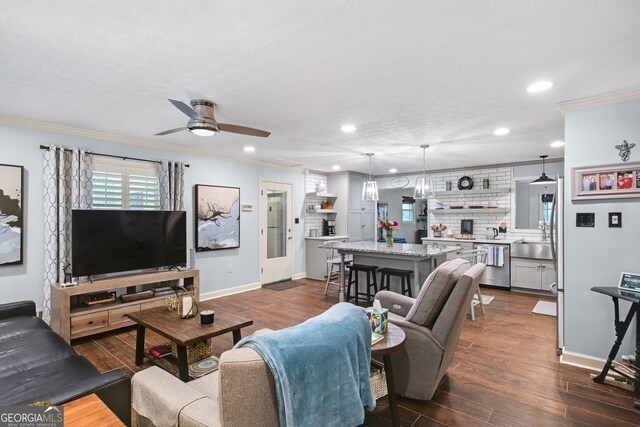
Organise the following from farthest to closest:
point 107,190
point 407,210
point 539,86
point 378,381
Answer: point 407,210 → point 107,190 → point 539,86 → point 378,381

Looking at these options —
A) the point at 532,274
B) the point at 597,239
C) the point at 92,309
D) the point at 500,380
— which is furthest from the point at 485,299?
the point at 92,309

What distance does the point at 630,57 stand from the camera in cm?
218

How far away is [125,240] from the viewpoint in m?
4.10

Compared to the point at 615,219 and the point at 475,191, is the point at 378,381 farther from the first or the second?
the point at 475,191

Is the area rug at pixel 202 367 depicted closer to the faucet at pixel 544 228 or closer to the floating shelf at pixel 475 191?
the floating shelf at pixel 475 191

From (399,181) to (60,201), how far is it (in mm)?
6504

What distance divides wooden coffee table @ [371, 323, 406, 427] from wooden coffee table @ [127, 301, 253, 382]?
52.4 inches

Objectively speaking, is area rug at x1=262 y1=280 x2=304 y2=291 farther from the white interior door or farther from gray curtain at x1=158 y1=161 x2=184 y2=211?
gray curtain at x1=158 y1=161 x2=184 y2=211

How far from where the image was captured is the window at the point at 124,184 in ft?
13.6

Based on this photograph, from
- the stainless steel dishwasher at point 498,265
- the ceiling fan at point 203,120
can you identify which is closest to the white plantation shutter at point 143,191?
the ceiling fan at point 203,120

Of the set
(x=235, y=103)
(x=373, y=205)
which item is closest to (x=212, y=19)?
(x=235, y=103)

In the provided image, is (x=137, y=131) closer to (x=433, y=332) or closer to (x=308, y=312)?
(x=308, y=312)

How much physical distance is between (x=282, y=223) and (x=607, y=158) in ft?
16.9

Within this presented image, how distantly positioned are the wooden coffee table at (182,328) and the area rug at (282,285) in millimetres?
3025
